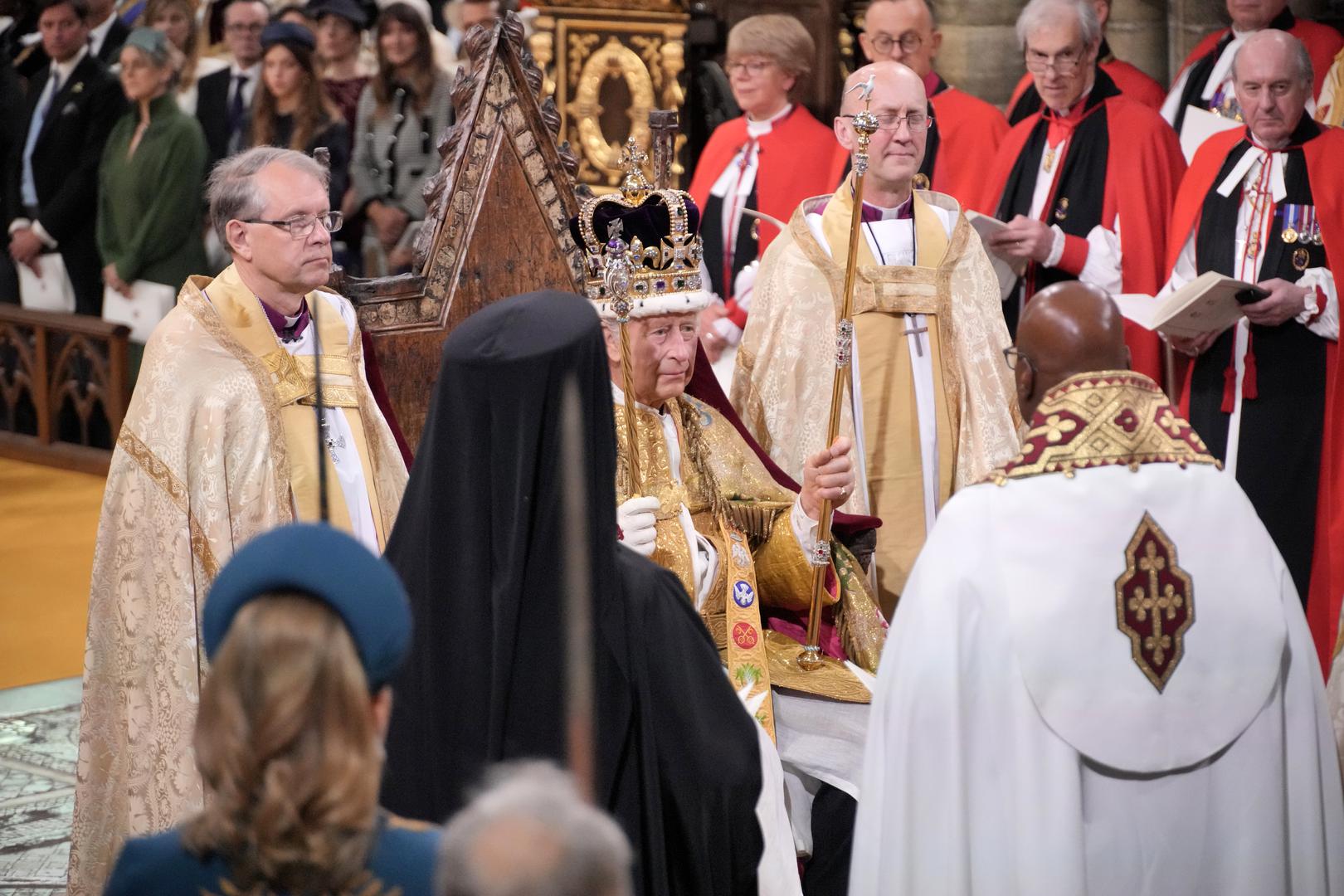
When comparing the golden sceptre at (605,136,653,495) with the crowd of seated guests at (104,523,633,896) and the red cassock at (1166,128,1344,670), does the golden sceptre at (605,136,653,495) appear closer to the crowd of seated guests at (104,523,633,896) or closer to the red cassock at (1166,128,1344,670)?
the crowd of seated guests at (104,523,633,896)

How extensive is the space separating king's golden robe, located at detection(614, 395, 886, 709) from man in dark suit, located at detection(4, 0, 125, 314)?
7.21 metres

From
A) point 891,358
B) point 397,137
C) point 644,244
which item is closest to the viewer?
point 644,244

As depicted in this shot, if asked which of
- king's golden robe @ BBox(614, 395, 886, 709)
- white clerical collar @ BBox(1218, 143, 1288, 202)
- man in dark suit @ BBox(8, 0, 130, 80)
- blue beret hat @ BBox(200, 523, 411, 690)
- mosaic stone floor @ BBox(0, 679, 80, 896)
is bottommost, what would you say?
mosaic stone floor @ BBox(0, 679, 80, 896)

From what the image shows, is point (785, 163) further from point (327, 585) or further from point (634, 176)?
point (327, 585)

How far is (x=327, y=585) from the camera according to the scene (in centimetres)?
190

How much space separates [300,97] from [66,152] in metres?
→ 2.11

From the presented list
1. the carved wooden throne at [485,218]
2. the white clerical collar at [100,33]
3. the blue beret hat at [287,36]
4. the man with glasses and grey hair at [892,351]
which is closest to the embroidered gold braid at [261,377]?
the carved wooden throne at [485,218]

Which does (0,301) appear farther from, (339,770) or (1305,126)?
(339,770)

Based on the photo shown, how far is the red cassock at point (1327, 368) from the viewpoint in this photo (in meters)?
6.45

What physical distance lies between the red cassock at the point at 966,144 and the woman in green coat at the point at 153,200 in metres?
4.31

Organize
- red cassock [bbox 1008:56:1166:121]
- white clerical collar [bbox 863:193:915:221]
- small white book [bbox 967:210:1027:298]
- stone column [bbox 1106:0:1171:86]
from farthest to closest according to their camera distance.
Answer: stone column [bbox 1106:0:1171:86]
red cassock [bbox 1008:56:1166:121]
small white book [bbox 967:210:1027:298]
white clerical collar [bbox 863:193:915:221]

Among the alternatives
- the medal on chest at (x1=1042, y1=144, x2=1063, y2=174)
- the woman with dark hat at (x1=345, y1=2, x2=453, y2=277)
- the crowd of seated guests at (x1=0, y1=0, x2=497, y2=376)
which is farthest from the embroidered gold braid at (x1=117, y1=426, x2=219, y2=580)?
the woman with dark hat at (x1=345, y1=2, x2=453, y2=277)

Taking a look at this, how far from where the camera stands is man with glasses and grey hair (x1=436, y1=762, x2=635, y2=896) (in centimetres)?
138

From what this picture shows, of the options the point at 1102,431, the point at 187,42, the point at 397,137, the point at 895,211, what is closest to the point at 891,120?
the point at 895,211
